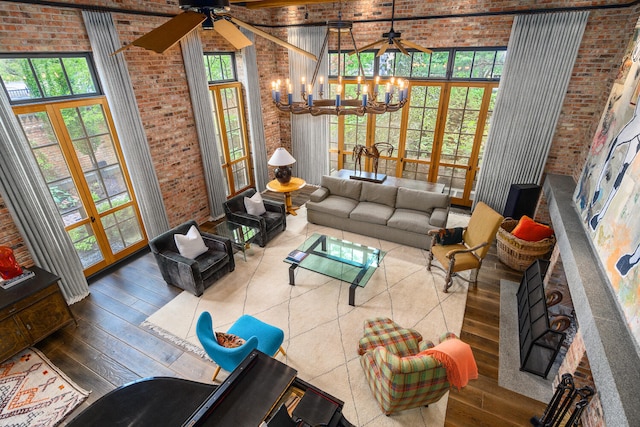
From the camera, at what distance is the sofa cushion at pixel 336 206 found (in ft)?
18.4

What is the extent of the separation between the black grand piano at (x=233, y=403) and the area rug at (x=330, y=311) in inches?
50.9

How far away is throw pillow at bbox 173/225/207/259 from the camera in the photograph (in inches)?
166

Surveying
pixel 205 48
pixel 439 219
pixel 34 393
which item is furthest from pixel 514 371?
pixel 205 48

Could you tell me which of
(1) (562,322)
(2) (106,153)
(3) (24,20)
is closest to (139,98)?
(2) (106,153)

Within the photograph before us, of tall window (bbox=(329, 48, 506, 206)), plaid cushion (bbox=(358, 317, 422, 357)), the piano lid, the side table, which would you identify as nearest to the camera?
the piano lid

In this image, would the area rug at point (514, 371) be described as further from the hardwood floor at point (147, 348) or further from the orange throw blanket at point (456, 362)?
the orange throw blanket at point (456, 362)

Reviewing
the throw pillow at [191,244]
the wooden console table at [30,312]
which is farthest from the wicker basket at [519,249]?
the wooden console table at [30,312]

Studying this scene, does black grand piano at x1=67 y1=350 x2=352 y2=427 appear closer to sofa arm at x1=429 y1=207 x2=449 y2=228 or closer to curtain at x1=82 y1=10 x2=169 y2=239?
curtain at x1=82 y1=10 x2=169 y2=239

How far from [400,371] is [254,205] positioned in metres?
3.78

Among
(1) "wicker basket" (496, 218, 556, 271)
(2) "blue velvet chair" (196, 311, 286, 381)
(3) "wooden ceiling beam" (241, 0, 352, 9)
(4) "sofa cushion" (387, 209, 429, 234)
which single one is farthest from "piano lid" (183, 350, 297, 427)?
(3) "wooden ceiling beam" (241, 0, 352, 9)

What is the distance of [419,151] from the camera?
6.56m

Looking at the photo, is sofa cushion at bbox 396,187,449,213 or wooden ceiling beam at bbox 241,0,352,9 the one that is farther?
sofa cushion at bbox 396,187,449,213

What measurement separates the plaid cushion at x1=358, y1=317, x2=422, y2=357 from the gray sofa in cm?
220

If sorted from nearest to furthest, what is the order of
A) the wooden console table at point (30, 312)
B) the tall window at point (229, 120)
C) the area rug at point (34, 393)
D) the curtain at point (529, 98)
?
the area rug at point (34, 393) < the wooden console table at point (30, 312) < the curtain at point (529, 98) < the tall window at point (229, 120)
